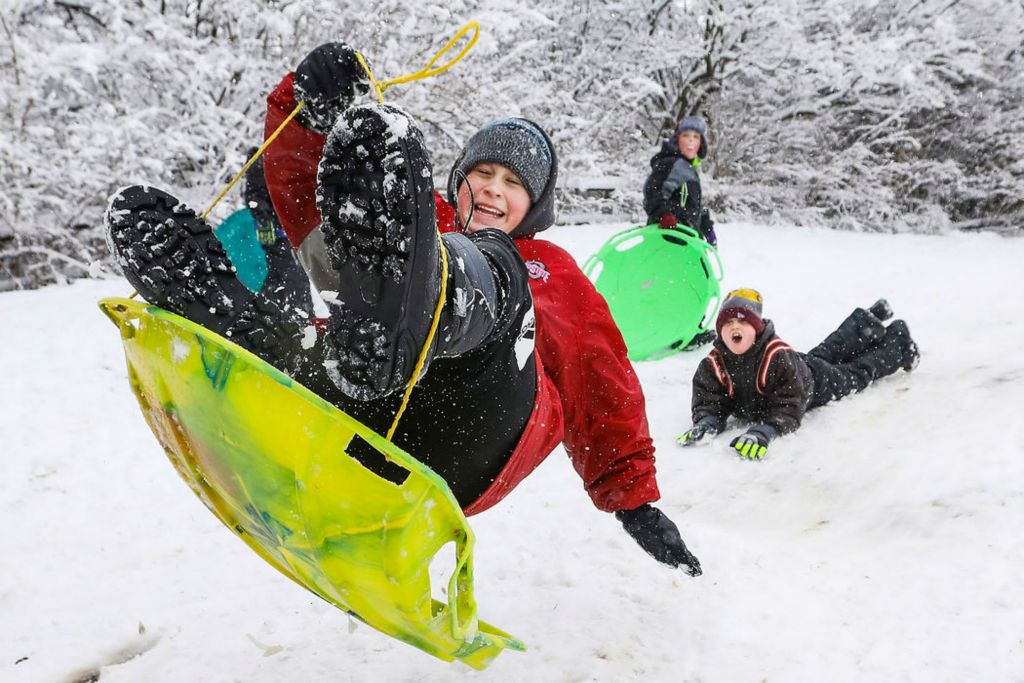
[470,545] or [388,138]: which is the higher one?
[388,138]

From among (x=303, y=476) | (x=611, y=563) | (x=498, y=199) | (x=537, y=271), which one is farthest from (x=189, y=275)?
(x=611, y=563)

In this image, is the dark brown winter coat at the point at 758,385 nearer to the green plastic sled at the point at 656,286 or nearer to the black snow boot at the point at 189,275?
the green plastic sled at the point at 656,286

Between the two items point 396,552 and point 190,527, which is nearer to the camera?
point 396,552

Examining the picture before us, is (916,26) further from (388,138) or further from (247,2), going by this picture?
(388,138)

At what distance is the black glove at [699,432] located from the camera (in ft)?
11.5

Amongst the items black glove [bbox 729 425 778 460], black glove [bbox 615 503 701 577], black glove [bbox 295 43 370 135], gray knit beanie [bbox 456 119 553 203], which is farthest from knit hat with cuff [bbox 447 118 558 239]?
black glove [bbox 729 425 778 460]

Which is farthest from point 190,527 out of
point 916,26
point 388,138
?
point 916,26

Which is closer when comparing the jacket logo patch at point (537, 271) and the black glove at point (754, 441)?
the jacket logo patch at point (537, 271)

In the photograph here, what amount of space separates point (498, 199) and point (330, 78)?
2.51 feet

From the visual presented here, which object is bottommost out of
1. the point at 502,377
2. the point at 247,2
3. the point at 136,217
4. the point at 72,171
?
the point at 502,377

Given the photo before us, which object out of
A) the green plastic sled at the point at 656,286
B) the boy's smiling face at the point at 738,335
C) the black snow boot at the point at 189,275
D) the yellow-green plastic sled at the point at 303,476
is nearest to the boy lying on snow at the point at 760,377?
the boy's smiling face at the point at 738,335

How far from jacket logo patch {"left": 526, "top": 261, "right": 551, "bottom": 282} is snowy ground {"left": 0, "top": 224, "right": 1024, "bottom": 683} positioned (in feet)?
3.10

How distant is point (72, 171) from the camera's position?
16.5 feet

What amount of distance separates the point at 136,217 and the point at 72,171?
4886 millimetres
